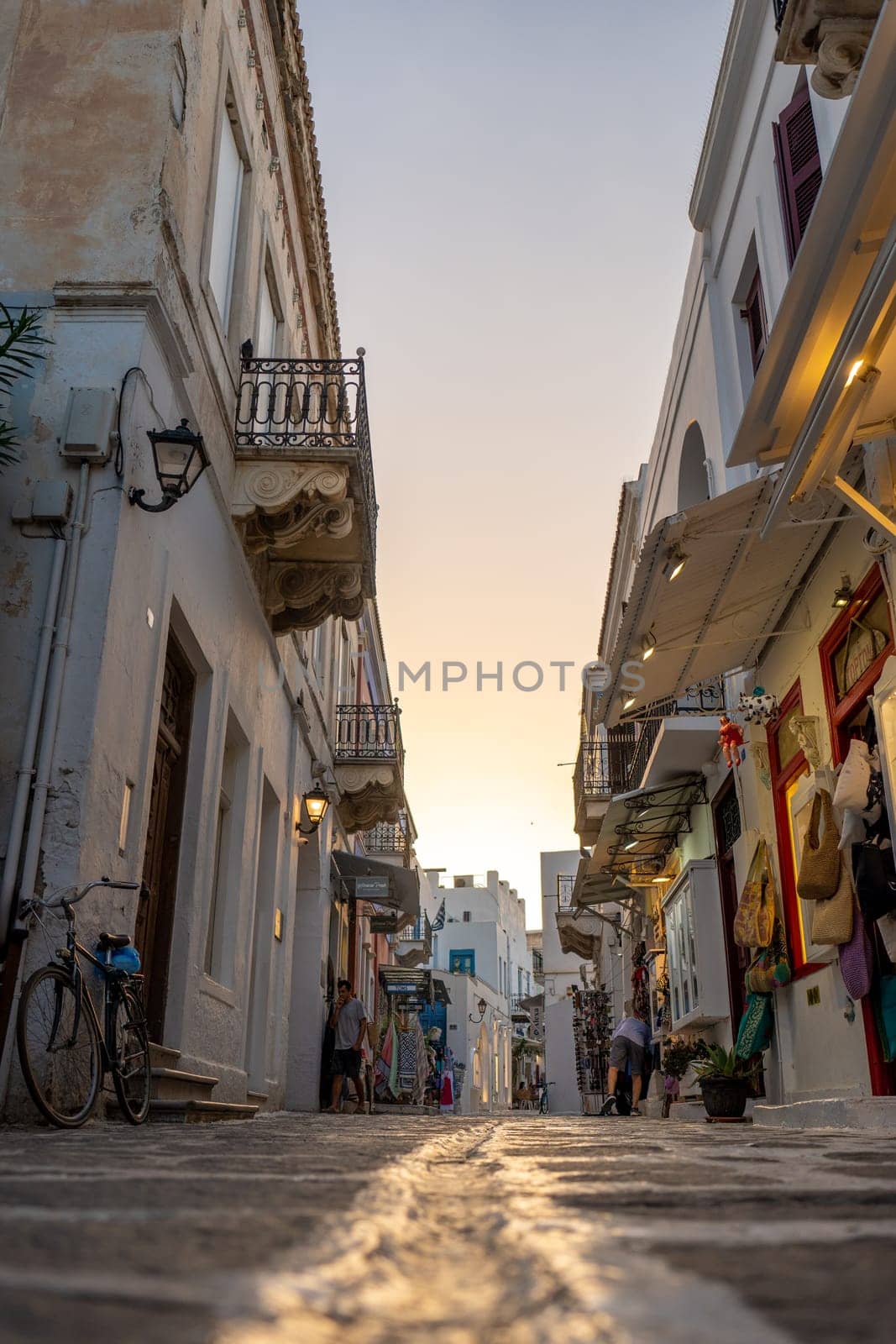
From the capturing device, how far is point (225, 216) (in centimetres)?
977

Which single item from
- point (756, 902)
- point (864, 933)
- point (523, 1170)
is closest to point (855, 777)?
point (864, 933)

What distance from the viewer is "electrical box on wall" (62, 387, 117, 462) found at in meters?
6.31

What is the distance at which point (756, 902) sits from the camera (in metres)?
9.52

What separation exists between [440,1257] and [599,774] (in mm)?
19249

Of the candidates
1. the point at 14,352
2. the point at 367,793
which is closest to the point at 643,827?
the point at 367,793

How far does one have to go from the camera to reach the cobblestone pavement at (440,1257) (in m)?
0.73

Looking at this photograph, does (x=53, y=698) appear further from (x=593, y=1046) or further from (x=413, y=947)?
(x=413, y=947)

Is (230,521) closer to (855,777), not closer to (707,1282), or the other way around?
(855,777)

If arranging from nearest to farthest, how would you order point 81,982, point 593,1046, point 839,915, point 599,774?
point 81,982 → point 839,915 → point 599,774 → point 593,1046

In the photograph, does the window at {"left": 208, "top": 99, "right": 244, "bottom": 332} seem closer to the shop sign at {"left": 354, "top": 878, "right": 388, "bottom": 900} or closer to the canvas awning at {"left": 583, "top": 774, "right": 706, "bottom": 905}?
the canvas awning at {"left": 583, "top": 774, "right": 706, "bottom": 905}

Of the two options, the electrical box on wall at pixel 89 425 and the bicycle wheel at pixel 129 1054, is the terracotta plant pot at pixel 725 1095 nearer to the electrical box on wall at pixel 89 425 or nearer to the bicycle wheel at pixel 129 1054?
the bicycle wheel at pixel 129 1054

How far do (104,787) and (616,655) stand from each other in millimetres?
4080

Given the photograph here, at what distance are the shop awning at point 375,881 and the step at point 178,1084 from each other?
8.74 metres

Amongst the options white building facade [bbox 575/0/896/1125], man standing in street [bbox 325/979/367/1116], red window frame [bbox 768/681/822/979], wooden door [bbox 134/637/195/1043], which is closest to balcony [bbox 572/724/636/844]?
white building facade [bbox 575/0/896/1125]
